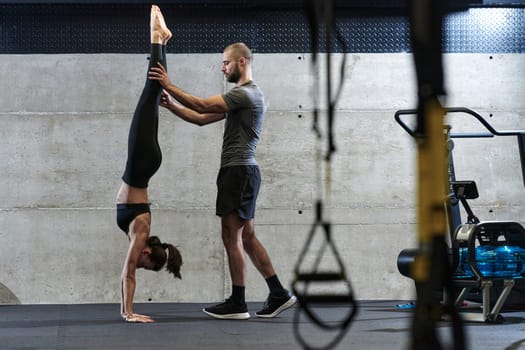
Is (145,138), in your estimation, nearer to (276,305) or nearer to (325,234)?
(276,305)

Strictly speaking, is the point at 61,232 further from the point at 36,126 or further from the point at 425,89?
the point at 425,89

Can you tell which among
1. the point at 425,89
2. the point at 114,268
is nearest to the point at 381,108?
the point at 114,268

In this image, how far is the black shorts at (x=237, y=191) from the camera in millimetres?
4727

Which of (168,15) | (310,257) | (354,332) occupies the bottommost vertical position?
(354,332)

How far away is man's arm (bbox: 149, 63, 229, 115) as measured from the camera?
4586mm

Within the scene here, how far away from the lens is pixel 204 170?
6746 millimetres

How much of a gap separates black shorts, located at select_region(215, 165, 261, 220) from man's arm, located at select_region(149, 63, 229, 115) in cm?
35

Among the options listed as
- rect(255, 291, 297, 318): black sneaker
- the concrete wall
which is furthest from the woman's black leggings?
the concrete wall

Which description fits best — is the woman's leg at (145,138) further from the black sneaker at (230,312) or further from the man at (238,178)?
the black sneaker at (230,312)

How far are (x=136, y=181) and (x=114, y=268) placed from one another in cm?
198

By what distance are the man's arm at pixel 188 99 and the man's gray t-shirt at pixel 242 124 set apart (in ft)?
0.21

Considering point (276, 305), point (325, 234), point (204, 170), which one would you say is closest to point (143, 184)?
point (276, 305)

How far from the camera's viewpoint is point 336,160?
6828 millimetres

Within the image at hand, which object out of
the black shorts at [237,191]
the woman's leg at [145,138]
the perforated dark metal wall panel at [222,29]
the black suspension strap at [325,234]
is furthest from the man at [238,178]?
the black suspension strap at [325,234]
